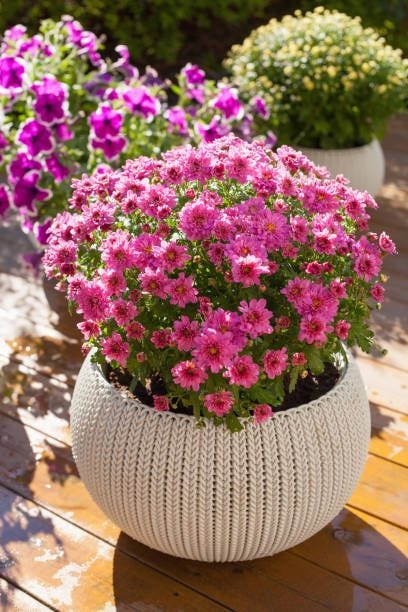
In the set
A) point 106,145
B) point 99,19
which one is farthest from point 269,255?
point 99,19

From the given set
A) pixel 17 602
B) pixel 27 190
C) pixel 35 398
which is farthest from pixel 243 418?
pixel 27 190

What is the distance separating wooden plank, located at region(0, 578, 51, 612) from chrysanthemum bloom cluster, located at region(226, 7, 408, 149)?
2.30 metres

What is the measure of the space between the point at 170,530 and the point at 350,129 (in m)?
2.25

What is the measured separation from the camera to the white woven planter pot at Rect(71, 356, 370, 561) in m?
1.76

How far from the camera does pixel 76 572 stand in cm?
201

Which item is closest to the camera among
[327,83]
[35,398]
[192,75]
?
[35,398]

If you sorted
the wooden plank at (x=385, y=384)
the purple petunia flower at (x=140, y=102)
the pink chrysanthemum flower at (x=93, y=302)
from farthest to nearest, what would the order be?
the purple petunia flower at (x=140, y=102)
the wooden plank at (x=385, y=384)
the pink chrysanthemum flower at (x=93, y=302)

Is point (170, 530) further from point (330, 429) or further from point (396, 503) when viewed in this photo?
point (396, 503)

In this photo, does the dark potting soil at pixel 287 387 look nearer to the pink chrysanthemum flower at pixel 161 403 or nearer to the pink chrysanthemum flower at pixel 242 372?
the pink chrysanthemum flower at pixel 161 403

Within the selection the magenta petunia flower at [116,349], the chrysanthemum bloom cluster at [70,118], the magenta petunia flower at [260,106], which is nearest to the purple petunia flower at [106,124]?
the chrysanthemum bloom cluster at [70,118]

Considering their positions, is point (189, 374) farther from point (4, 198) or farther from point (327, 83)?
point (327, 83)

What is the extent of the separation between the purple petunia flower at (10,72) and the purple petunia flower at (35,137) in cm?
21

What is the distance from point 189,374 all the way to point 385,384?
4.08 ft

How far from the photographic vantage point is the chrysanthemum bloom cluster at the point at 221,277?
1643 millimetres
